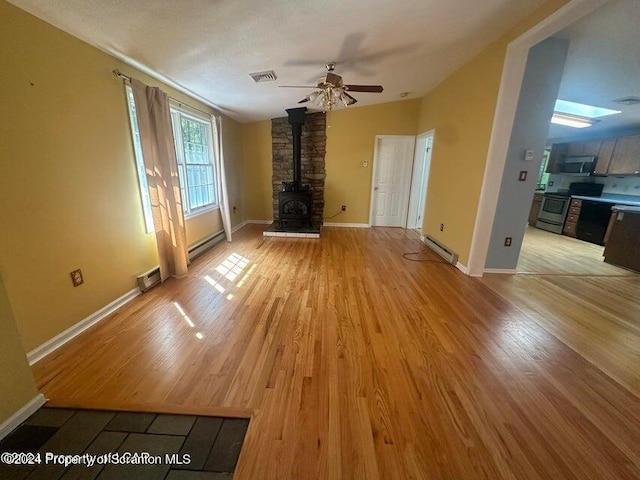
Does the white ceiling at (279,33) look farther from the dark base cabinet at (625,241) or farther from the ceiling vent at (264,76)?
the dark base cabinet at (625,241)

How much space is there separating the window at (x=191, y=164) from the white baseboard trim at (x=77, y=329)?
2.47 feet

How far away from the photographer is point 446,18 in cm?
221

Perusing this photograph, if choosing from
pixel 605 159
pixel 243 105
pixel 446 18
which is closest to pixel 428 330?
pixel 446 18

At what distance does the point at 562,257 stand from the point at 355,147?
4.08 m

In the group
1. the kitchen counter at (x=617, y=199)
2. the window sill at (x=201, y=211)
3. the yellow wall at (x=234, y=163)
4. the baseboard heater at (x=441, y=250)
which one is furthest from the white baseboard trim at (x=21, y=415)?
the kitchen counter at (x=617, y=199)

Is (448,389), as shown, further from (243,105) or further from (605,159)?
(605,159)

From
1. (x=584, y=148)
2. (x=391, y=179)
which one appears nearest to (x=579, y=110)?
(x=584, y=148)

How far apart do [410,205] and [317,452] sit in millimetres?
5168

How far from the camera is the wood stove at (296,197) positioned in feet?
16.0

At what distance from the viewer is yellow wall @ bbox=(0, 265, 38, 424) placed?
122 cm

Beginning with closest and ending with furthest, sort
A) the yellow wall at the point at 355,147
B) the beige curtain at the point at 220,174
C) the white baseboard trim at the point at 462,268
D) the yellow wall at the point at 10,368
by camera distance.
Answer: the yellow wall at the point at 10,368 → the white baseboard trim at the point at 462,268 → the beige curtain at the point at 220,174 → the yellow wall at the point at 355,147

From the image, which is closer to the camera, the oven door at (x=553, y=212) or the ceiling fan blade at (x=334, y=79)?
the ceiling fan blade at (x=334, y=79)

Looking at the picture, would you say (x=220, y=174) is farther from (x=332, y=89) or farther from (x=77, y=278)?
(x=77, y=278)

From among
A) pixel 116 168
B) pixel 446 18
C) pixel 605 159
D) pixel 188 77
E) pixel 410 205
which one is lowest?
pixel 410 205
